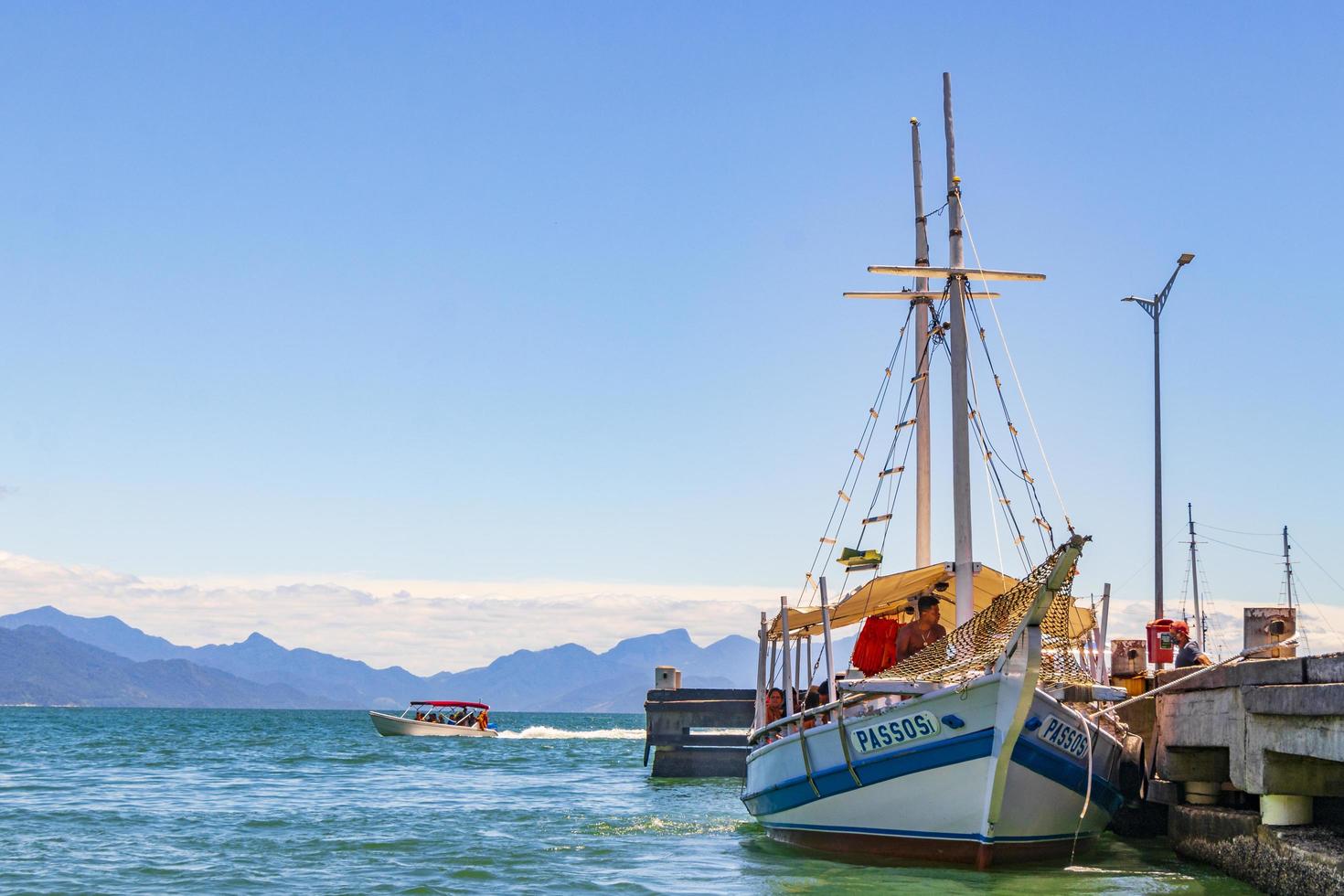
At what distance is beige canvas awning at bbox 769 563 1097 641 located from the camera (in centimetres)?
1939

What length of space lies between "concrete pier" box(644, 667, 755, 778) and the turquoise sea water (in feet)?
2.29

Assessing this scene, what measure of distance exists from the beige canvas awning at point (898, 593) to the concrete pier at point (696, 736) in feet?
46.4

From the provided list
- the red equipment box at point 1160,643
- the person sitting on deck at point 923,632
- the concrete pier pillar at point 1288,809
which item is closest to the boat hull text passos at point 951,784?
the person sitting on deck at point 923,632

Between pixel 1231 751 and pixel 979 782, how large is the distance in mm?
2744

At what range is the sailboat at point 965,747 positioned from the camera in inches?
587

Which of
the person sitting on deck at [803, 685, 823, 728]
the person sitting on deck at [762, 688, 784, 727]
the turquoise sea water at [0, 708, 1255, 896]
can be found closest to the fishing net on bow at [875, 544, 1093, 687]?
the person sitting on deck at [803, 685, 823, 728]

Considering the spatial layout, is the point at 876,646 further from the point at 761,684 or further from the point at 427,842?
the point at 427,842

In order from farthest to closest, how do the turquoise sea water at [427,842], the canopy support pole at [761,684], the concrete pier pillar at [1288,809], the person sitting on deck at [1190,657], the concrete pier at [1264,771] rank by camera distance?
the canopy support pole at [761,684] < the person sitting on deck at [1190,657] < the turquoise sea water at [427,842] < the concrete pier pillar at [1288,809] < the concrete pier at [1264,771]

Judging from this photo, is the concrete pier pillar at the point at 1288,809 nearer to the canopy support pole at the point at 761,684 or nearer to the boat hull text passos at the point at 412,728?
the canopy support pole at the point at 761,684

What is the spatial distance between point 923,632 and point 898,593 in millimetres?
1975

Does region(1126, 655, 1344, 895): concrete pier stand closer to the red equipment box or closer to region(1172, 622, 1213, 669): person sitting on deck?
region(1172, 622, 1213, 669): person sitting on deck

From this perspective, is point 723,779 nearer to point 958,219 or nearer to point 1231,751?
point 958,219

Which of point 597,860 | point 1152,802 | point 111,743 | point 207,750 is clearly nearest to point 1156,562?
point 1152,802

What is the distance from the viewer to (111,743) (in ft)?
216
